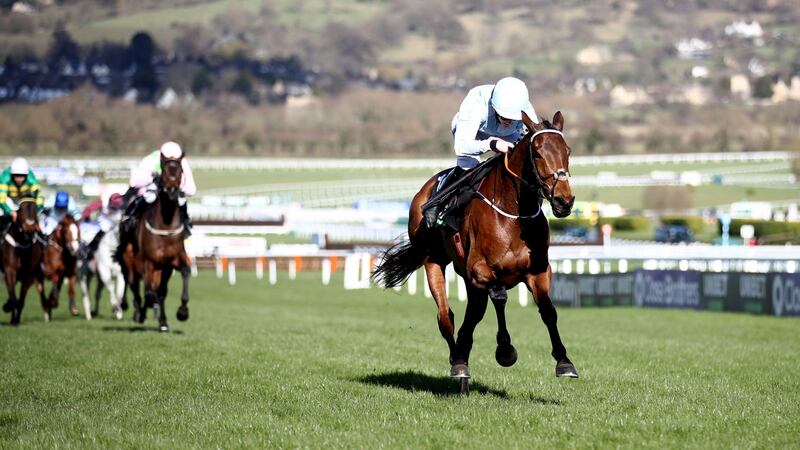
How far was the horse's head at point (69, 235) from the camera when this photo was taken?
72.3 ft

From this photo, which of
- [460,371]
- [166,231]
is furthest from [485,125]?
[166,231]

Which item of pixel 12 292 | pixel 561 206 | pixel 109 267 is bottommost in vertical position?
pixel 12 292

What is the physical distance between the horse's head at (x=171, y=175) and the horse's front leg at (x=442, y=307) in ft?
18.0

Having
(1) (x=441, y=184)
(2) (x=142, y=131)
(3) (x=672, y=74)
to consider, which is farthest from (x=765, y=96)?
(1) (x=441, y=184)

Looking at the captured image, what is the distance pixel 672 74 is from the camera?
648ft

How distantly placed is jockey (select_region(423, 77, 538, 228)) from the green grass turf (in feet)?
5.11

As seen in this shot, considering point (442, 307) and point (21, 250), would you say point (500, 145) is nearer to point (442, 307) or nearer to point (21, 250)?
point (442, 307)

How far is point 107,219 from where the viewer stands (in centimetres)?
2214

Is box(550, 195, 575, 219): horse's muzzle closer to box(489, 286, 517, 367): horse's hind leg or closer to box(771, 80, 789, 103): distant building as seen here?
box(489, 286, 517, 367): horse's hind leg

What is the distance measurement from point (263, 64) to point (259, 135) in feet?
197

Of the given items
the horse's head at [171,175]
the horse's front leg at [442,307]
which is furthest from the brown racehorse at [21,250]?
the horse's front leg at [442,307]

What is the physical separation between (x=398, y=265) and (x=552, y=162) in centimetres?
261

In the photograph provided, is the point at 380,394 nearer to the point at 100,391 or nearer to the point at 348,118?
the point at 100,391

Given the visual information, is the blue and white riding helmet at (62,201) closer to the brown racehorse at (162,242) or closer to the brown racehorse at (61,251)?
the brown racehorse at (61,251)
